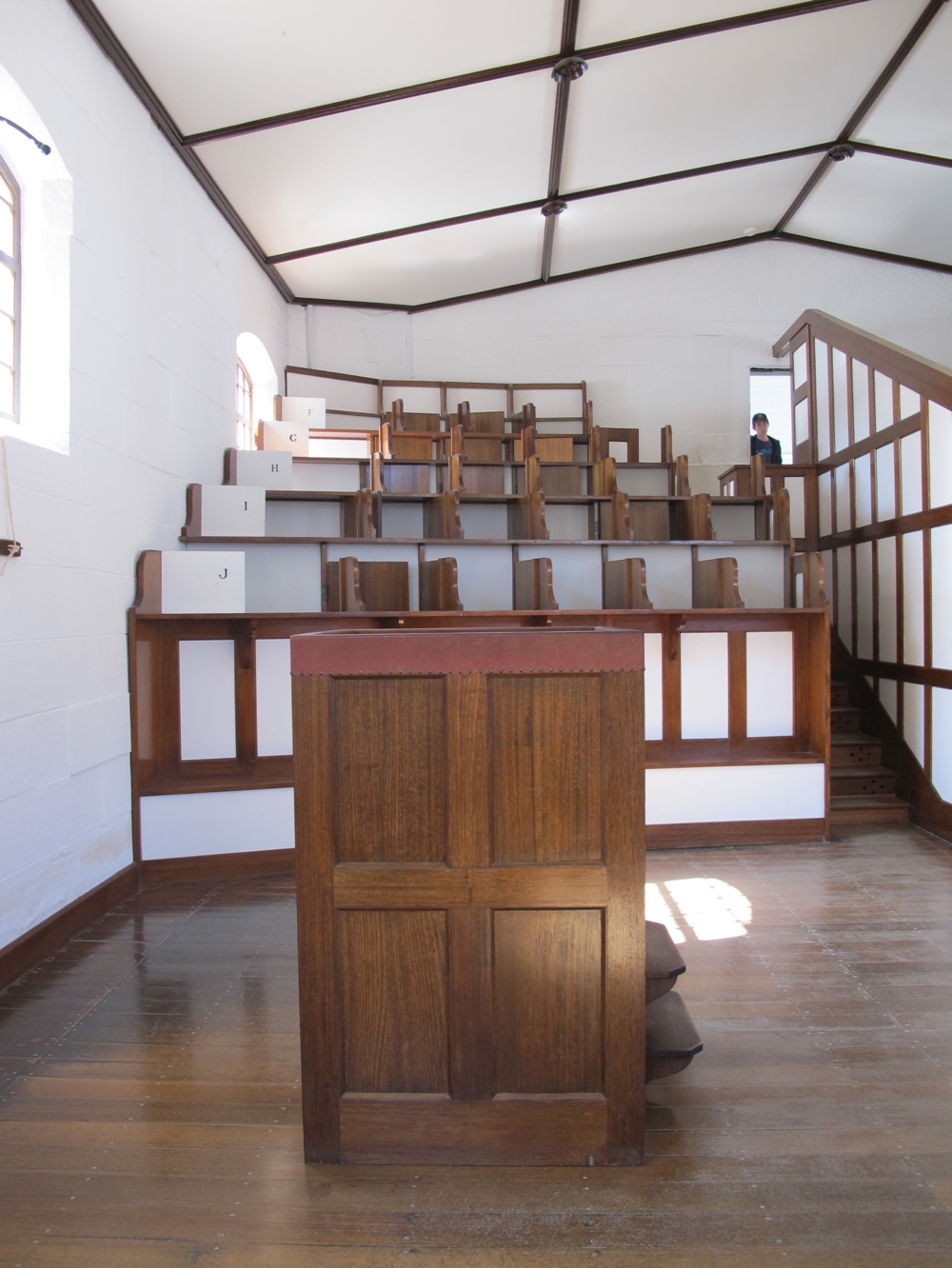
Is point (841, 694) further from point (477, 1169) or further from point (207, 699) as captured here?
point (477, 1169)

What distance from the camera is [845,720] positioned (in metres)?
5.06

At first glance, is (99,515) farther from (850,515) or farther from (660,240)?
(660,240)

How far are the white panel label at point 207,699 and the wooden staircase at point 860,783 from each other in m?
3.23

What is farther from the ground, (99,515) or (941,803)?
(99,515)

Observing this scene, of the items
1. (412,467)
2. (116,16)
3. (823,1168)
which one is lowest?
(823,1168)

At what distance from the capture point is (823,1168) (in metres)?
1.66

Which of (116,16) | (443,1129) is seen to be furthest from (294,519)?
(443,1129)

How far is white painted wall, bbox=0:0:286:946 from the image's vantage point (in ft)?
8.85

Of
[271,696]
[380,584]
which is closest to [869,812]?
[380,584]

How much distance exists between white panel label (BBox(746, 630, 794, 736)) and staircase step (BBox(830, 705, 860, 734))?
2.56 ft

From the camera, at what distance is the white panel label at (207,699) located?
3877 millimetres

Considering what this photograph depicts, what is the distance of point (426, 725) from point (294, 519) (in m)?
3.24

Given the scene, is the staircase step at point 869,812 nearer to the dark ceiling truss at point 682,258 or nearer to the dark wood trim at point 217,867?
the dark wood trim at point 217,867

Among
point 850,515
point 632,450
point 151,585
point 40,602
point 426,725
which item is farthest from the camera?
point 632,450
